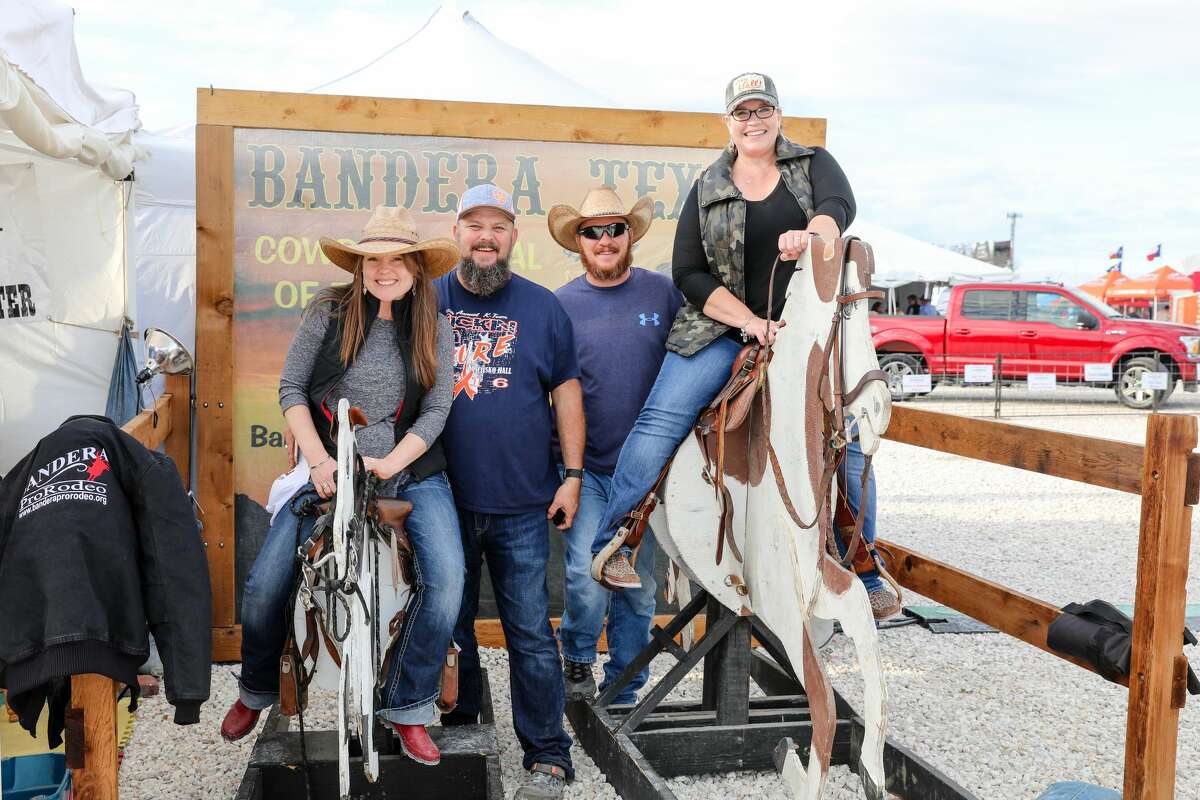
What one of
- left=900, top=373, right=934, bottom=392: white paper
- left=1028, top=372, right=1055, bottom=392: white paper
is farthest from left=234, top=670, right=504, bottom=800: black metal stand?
left=1028, top=372, right=1055, bottom=392: white paper

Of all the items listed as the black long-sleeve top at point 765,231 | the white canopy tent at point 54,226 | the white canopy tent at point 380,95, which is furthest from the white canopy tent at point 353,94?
the black long-sleeve top at point 765,231

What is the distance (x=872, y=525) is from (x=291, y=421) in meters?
2.10

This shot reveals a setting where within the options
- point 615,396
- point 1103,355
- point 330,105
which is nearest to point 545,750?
point 615,396

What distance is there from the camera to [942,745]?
4.46 m

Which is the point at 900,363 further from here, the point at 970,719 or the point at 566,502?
the point at 566,502

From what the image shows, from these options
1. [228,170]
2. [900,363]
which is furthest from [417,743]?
[900,363]

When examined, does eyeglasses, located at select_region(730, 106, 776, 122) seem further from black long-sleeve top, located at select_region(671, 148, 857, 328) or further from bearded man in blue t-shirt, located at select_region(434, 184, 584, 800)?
bearded man in blue t-shirt, located at select_region(434, 184, 584, 800)

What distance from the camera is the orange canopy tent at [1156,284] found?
83.4ft

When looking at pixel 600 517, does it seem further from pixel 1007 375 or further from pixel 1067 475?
pixel 1007 375

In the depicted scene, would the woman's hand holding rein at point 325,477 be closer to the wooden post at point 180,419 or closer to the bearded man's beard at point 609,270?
the bearded man's beard at point 609,270

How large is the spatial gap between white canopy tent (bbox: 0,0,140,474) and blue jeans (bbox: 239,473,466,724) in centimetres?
201

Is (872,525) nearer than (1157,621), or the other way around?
(1157,621)

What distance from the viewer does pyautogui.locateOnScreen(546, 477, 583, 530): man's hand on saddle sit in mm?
3941

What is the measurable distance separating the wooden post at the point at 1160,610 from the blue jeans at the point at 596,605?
78.0 inches
